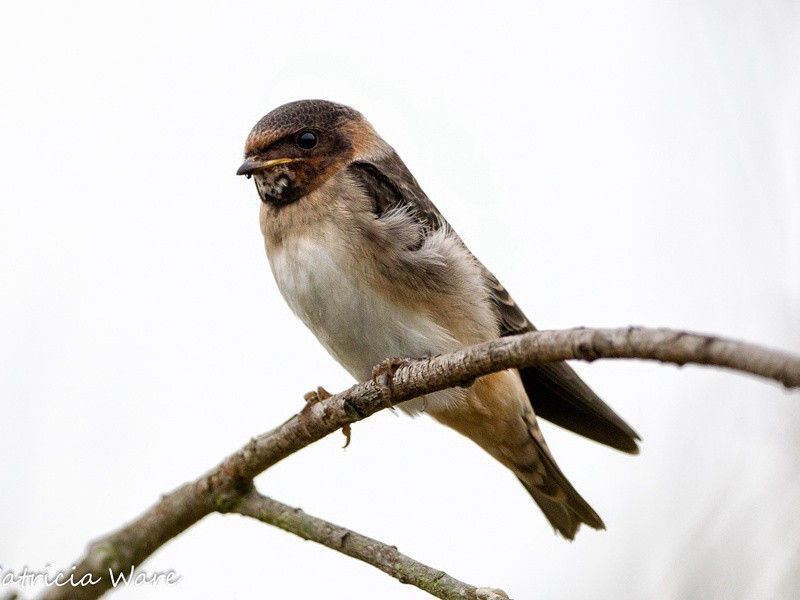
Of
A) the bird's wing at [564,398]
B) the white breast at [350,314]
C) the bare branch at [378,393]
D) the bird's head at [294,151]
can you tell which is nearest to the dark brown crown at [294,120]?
the bird's head at [294,151]

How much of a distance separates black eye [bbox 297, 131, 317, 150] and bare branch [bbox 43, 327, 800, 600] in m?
1.70

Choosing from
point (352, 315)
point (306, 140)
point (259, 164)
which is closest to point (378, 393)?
point (352, 315)

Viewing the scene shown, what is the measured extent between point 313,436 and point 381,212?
1.40 meters

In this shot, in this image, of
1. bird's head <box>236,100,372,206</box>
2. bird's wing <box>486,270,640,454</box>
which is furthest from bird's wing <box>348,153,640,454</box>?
bird's head <box>236,100,372,206</box>

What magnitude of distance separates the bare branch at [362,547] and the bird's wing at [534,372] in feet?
5.19

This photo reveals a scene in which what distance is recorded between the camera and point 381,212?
4332mm

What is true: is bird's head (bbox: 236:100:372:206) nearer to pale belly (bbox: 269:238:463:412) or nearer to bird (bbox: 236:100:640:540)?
bird (bbox: 236:100:640:540)

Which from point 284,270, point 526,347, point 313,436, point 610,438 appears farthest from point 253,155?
point 526,347

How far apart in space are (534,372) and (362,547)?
1954 mm

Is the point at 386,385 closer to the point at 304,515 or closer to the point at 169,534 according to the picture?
the point at 304,515

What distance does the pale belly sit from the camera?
4035 mm

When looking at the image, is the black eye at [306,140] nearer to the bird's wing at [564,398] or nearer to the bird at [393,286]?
the bird at [393,286]

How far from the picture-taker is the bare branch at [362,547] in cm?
287

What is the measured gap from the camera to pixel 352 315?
13.3 feet
